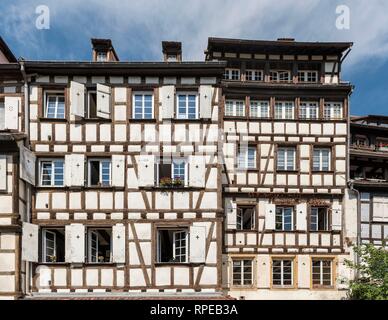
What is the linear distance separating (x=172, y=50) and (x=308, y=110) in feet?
27.2

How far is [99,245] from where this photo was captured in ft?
54.5

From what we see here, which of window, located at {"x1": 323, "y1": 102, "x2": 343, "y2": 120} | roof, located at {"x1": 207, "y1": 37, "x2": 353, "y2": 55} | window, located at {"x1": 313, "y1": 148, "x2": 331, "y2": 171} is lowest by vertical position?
window, located at {"x1": 313, "y1": 148, "x2": 331, "y2": 171}

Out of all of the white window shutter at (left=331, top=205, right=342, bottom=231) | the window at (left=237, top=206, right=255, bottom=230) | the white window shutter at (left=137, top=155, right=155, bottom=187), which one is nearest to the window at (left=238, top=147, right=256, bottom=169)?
the window at (left=237, top=206, right=255, bottom=230)

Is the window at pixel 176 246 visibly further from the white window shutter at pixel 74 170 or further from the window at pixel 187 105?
the window at pixel 187 105

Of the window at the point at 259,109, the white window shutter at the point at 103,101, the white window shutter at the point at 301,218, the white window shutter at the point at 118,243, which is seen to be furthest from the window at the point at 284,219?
the white window shutter at the point at 103,101

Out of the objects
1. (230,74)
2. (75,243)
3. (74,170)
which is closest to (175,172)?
(74,170)

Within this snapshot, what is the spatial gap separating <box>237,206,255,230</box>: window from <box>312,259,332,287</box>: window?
12.1 ft

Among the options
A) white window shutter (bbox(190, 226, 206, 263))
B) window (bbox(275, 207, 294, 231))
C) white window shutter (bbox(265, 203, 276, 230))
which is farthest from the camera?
window (bbox(275, 207, 294, 231))

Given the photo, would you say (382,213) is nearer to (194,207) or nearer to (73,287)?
(194,207)

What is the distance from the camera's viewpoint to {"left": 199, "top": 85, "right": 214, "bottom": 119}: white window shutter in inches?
609

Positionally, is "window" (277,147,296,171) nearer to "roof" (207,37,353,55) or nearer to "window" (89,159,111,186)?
"roof" (207,37,353,55)

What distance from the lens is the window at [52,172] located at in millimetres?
15320

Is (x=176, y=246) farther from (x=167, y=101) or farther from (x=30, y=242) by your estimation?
(x=167, y=101)

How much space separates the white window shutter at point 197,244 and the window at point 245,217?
18.0 ft
